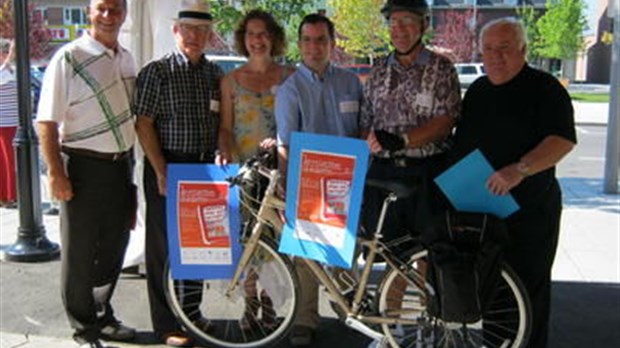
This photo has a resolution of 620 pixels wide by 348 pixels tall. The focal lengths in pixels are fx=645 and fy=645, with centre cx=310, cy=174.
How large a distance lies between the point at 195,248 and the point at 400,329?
1197 mm

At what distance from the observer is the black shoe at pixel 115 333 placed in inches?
152

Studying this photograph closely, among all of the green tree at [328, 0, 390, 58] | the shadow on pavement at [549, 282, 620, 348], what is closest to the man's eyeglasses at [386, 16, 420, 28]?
the shadow on pavement at [549, 282, 620, 348]

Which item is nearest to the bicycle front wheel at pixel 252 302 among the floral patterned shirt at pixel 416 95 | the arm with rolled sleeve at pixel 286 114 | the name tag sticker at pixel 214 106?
the arm with rolled sleeve at pixel 286 114

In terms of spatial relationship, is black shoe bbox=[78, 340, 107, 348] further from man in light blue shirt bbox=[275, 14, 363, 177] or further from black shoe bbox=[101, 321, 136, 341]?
man in light blue shirt bbox=[275, 14, 363, 177]

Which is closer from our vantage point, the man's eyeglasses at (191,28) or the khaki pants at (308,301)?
the man's eyeglasses at (191,28)

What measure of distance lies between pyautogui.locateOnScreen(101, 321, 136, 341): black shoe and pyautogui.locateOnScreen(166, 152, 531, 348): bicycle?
0.37 meters

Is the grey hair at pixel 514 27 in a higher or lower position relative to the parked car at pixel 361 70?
higher

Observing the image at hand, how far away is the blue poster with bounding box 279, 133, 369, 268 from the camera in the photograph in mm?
3170

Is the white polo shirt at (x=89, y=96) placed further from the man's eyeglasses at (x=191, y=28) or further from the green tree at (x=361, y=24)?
the green tree at (x=361, y=24)

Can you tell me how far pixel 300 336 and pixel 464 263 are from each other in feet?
4.23

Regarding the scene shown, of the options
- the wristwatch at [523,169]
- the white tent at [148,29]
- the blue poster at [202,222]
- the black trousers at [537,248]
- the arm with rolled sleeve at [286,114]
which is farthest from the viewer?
the white tent at [148,29]

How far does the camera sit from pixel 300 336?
3.86 metres

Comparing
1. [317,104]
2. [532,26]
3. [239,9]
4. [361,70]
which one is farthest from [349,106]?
[532,26]

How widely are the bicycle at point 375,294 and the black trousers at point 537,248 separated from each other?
143 millimetres
